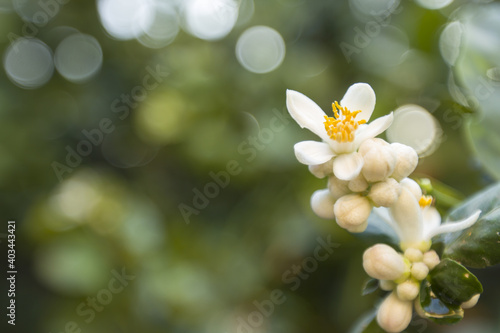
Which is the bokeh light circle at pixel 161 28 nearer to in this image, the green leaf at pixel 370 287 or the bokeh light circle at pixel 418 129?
the bokeh light circle at pixel 418 129

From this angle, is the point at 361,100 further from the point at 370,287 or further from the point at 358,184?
the point at 370,287

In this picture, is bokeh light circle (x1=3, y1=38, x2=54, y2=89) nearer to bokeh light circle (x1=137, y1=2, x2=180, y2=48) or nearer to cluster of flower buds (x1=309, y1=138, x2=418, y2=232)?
bokeh light circle (x1=137, y1=2, x2=180, y2=48)

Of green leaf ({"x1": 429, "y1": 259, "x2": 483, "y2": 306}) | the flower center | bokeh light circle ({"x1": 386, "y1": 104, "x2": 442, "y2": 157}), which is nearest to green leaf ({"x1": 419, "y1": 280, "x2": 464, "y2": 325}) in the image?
green leaf ({"x1": 429, "y1": 259, "x2": 483, "y2": 306})

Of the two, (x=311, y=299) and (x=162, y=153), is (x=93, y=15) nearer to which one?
(x=162, y=153)

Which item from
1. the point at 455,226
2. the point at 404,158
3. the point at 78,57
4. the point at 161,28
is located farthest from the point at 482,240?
the point at 78,57

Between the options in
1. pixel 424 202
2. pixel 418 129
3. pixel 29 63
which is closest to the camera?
pixel 424 202

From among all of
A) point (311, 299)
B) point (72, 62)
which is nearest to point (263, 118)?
point (311, 299)

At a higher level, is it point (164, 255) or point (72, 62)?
point (72, 62)
